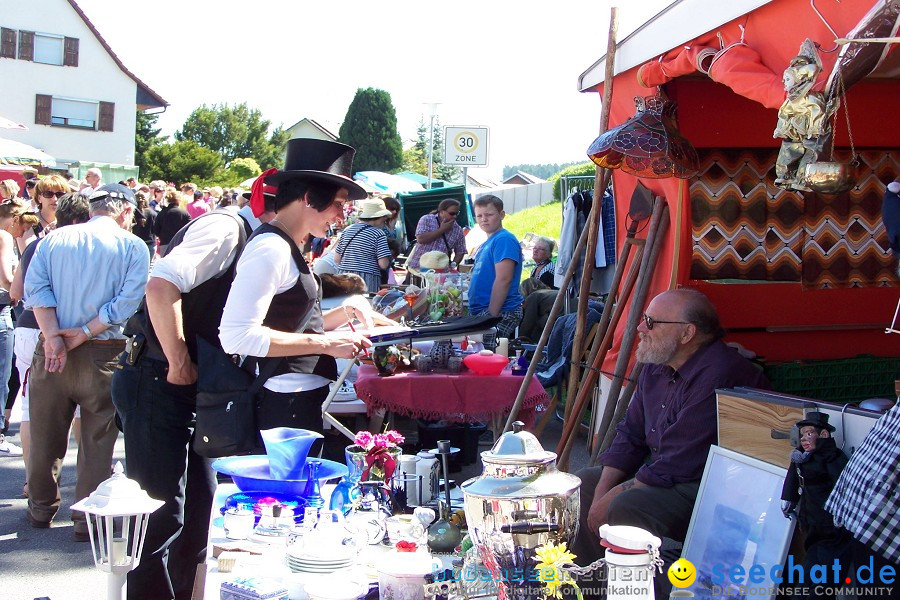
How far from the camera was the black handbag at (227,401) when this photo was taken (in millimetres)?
2984

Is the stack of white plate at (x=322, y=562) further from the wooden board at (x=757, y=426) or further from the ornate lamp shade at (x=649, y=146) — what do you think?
the ornate lamp shade at (x=649, y=146)

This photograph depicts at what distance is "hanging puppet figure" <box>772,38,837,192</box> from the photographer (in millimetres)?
2260

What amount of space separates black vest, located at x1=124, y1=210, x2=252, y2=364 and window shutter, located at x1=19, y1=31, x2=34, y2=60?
3454 cm

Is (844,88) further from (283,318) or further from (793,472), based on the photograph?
(283,318)

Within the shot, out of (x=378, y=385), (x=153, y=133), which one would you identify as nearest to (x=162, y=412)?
(x=378, y=385)

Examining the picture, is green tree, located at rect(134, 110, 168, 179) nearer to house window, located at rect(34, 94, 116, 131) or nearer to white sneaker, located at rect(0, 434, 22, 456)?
house window, located at rect(34, 94, 116, 131)

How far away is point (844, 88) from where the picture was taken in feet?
7.37

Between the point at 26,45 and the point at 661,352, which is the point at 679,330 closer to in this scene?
the point at 661,352

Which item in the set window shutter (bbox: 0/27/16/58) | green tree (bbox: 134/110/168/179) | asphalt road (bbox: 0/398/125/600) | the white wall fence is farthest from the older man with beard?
green tree (bbox: 134/110/168/179)

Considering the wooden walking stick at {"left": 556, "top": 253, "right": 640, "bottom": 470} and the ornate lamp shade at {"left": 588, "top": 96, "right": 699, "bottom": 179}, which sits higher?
the ornate lamp shade at {"left": 588, "top": 96, "right": 699, "bottom": 179}

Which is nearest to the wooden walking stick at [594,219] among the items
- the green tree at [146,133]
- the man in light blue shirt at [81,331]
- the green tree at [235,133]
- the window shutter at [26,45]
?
the man in light blue shirt at [81,331]

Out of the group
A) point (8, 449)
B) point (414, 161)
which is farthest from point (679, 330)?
point (414, 161)

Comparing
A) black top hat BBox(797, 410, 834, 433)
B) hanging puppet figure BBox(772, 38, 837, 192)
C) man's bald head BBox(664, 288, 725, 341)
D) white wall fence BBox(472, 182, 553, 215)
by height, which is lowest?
black top hat BBox(797, 410, 834, 433)

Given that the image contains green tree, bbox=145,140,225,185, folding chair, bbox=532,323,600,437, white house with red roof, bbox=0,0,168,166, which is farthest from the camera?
green tree, bbox=145,140,225,185
